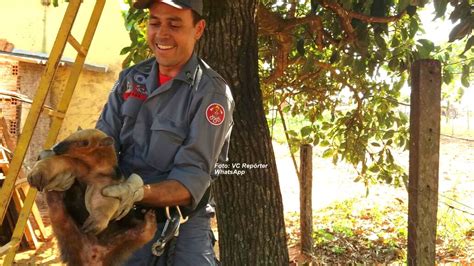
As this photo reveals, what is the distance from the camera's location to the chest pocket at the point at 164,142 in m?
2.31

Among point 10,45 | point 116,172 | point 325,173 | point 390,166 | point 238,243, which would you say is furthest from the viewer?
point 325,173

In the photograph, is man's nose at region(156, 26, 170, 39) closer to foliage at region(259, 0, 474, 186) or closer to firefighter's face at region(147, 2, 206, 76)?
firefighter's face at region(147, 2, 206, 76)

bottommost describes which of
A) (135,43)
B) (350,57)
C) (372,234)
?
(372,234)

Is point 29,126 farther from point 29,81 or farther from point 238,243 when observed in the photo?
point 29,81

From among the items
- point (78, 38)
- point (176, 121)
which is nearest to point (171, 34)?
point (176, 121)

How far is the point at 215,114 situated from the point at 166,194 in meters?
0.41

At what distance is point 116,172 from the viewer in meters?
2.16

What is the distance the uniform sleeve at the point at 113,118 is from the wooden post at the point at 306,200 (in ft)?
13.5

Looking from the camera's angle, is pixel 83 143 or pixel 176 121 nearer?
pixel 83 143

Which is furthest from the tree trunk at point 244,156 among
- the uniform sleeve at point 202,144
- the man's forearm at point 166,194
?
the man's forearm at point 166,194

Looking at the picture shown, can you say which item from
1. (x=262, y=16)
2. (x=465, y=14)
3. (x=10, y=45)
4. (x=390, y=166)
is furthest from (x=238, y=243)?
(x=10, y=45)

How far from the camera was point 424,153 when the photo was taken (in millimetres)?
3307

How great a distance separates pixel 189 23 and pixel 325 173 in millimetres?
10735

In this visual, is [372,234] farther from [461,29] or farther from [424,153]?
[461,29]
